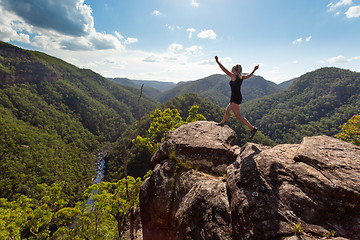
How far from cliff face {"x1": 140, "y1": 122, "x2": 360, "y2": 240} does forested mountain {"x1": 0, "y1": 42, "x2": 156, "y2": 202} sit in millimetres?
40139

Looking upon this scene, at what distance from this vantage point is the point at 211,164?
817 cm

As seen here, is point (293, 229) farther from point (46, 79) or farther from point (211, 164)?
point (46, 79)

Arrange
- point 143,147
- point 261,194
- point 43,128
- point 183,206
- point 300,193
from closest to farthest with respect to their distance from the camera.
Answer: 1. point 300,193
2. point 261,194
3. point 183,206
4. point 143,147
5. point 43,128

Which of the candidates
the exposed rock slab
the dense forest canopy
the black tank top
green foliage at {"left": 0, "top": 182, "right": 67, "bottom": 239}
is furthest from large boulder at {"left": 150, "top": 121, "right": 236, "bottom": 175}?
green foliage at {"left": 0, "top": 182, "right": 67, "bottom": 239}

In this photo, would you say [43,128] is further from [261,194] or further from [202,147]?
[261,194]

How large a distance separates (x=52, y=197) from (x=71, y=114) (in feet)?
509

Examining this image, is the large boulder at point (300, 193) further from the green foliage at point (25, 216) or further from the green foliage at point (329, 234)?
the green foliage at point (25, 216)

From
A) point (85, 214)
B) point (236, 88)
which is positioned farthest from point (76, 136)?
point (236, 88)

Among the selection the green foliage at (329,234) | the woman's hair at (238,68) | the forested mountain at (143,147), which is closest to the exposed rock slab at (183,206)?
the green foliage at (329,234)

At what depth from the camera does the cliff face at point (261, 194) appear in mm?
4210

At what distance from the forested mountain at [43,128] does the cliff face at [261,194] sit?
40139 mm

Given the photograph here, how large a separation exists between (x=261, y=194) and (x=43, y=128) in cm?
14632

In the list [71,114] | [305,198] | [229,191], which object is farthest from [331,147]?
[71,114]

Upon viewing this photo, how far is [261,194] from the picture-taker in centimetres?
506
